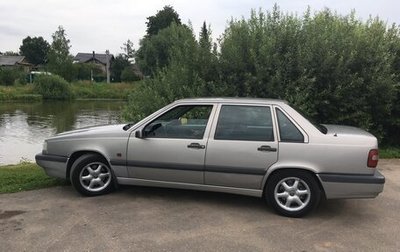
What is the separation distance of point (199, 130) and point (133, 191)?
1544 millimetres

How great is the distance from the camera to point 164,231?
4.84 metres

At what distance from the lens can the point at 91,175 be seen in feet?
20.1

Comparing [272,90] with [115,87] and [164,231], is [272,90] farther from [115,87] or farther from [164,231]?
[115,87]

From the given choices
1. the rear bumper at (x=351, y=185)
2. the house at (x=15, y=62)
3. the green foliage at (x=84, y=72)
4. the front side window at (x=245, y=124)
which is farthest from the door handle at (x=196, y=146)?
the house at (x=15, y=62)

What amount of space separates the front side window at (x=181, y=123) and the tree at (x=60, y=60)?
62.3 metres

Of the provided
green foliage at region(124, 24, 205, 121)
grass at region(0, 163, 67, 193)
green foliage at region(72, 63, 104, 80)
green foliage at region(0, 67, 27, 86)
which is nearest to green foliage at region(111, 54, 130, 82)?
green foliage at region(72, 63, 104, 80)

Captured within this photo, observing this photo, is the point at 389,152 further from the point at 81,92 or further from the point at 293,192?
the point at 81,92

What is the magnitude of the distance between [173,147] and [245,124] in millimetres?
1015

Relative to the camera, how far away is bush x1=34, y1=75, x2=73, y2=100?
180 feet

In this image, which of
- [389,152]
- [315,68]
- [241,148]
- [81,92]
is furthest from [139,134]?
[81,92]

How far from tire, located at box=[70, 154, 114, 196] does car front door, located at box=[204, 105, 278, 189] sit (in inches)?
61.3

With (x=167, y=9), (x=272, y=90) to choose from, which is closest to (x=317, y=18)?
(x=272, y=90)

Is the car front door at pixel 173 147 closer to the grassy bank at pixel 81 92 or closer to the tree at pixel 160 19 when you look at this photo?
the grassy bank at pixel 81 92

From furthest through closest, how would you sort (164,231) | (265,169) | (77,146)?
(77,146) → (265,169) → (164,231)
